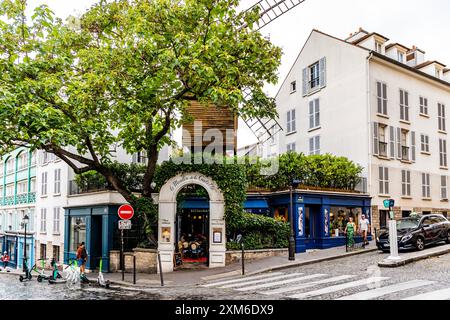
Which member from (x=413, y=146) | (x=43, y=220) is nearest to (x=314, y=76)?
(x=413, y=146)

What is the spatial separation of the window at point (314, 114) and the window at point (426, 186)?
25.9 feet

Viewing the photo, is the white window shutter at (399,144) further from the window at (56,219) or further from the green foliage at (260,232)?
the window at (56,219)

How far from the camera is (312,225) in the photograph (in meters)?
24.3

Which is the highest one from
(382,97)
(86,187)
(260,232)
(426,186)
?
(382,97)

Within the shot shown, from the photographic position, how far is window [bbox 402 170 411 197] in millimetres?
29609

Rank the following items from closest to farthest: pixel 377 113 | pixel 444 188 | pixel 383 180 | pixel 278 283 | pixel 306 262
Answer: pixel 278 283 < pixel 306 262 < pixel 383 180 < pixel 377 113 < pixel 444 188

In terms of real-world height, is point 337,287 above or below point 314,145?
below

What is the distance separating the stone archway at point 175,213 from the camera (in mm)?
20078

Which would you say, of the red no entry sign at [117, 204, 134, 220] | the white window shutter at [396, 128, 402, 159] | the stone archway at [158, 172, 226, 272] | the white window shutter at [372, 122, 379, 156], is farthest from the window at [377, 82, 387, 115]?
the red no entry sign at [117, 204, 134, 220]

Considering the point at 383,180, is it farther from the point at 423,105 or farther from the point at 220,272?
the point at 220,272

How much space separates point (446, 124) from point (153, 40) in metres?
24.7

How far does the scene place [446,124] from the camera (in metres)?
33.3

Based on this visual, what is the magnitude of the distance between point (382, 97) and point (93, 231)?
18.8 meters
